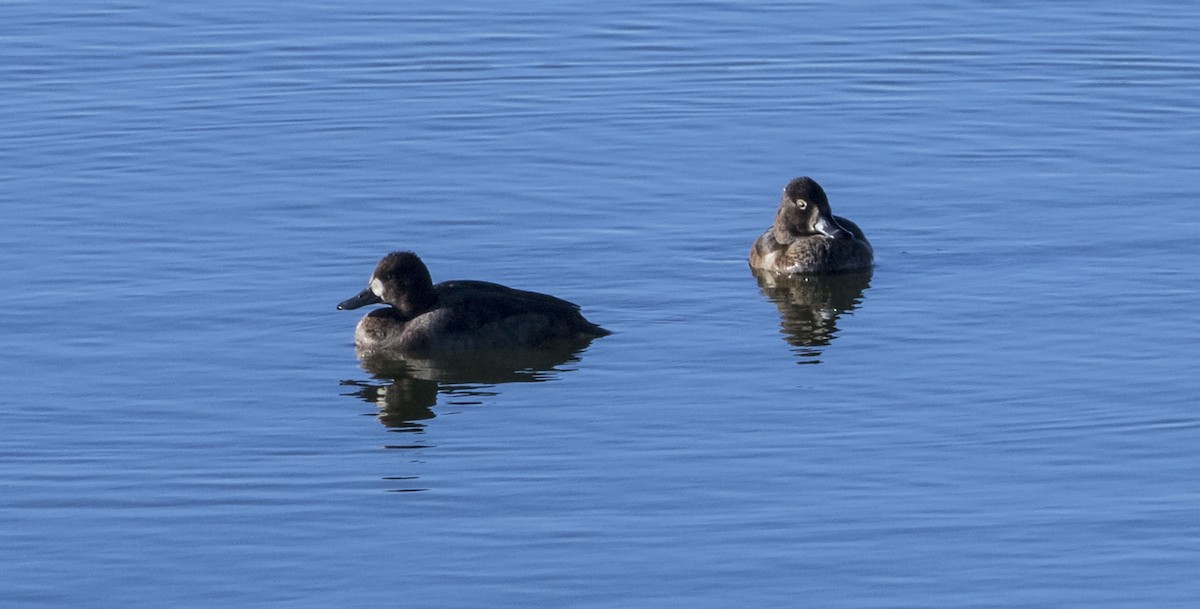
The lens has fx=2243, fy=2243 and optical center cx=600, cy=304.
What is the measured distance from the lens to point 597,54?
27969mm

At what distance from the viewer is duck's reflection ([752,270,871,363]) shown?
679 inches

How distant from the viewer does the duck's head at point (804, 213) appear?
19312 mm

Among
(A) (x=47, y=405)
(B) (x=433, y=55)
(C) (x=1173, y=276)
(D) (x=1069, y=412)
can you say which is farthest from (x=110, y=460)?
(B) (x=433, y=55)

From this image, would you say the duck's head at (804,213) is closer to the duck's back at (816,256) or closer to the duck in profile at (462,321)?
the duck's back at (816,256)

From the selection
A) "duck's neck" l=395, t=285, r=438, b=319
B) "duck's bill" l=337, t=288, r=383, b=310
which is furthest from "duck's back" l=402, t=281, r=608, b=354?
"duck's bill" l=337, t=288, r=383, b=310

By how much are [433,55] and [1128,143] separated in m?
9.01

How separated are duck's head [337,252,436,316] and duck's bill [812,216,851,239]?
3907 millimetres

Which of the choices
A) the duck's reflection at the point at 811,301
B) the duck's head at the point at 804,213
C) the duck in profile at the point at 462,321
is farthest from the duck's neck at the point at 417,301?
the duck's head at the point at 804,213

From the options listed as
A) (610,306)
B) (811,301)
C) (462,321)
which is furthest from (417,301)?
(811,301)

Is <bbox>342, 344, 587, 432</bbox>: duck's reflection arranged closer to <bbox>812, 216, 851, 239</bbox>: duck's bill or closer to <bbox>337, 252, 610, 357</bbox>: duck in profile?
<bbox>337, 252, 610, 357</bbox>: duck in profile

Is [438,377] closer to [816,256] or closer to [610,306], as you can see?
[610,306]

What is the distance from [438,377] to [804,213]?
4443 millimetres

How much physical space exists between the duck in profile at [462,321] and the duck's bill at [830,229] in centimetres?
313

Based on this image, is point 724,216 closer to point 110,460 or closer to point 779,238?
point 779,238
